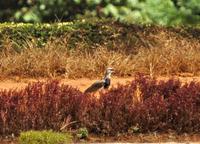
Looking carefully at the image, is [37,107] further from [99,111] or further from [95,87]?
[95,87]

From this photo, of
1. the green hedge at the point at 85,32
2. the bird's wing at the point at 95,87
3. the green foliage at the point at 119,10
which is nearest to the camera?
the bird's wing at the point at 95,87

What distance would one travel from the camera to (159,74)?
1229 cm

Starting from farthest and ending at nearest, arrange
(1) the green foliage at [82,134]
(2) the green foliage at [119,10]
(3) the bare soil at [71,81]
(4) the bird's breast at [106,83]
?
(2) the green foliage at [119,10] < (3) the bare soil at [71,81] < (4) the bird's breast at [106,83] < (1) the green foliage at [82,134]

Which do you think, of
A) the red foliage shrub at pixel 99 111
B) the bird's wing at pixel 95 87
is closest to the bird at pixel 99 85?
the bird's wing at pixel 95 87

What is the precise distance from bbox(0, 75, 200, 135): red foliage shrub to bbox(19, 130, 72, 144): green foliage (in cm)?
53

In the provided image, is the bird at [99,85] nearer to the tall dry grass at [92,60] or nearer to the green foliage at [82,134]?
the green foliage at [82,134]

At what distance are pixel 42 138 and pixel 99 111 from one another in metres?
1.06

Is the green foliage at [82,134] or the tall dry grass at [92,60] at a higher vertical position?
the tall dry grass at [92,60]

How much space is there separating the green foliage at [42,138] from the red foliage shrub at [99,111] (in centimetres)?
53

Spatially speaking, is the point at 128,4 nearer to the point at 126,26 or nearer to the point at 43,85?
the point at 126,26

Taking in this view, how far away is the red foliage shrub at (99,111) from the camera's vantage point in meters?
8.41

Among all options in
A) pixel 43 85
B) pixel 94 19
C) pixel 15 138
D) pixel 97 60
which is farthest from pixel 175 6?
pixel 15 138

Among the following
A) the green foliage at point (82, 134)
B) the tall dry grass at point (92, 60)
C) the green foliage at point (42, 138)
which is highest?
the tall dry grass at point (92, 60)

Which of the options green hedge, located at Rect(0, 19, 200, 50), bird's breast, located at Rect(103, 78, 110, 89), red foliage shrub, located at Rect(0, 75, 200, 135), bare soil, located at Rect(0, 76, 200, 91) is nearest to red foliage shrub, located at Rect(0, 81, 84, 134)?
red foliage shrub, located at Rect(0, 75, 200, 135)
